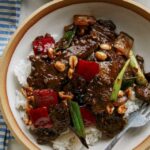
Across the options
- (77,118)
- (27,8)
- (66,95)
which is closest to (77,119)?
(77,118)

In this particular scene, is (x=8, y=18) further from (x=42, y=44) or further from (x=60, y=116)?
(x=60, y=116)

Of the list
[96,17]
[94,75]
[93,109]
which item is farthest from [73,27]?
[93,109]

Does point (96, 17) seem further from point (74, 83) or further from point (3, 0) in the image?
point (3, 0)

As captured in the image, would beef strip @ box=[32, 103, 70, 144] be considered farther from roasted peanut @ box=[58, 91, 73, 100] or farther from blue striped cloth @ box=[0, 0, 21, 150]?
blue striped cloth @ box=[0, 0, 21, 150]

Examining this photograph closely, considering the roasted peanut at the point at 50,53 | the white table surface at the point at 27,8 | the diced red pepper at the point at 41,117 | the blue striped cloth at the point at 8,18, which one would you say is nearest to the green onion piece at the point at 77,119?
the diced red pepper at the point at 41,117

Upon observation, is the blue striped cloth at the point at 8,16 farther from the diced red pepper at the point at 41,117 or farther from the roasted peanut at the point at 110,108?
the roasted peanut at the point at 110,108
